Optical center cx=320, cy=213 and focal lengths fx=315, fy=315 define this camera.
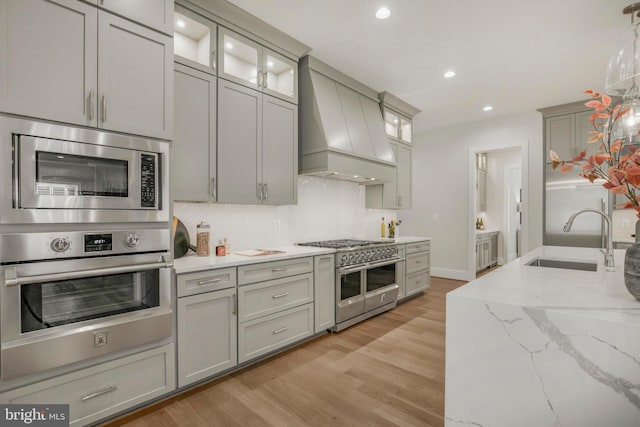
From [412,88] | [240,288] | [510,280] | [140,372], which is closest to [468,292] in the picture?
[510,280]

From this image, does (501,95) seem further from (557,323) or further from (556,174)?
(557,323)

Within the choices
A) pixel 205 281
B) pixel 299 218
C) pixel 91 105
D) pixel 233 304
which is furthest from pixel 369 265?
pixel 91 105

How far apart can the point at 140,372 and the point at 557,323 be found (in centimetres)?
218

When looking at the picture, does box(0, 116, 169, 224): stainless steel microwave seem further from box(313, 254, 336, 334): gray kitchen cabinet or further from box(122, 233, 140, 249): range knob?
box(313, 254, 336, 334): gray kitchen cabinet

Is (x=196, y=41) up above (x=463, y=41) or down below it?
below

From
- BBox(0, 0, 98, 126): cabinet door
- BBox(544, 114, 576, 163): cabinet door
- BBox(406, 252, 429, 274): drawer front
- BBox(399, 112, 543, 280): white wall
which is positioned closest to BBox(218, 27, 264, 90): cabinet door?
BBox(0, 0, 98, 126): cabinet door

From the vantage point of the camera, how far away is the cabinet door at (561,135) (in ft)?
15.7

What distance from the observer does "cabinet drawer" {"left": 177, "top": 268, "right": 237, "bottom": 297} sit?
2.13 m

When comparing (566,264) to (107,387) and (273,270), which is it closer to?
(273,270)

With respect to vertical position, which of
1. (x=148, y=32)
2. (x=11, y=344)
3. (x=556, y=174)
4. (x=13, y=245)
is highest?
(x=148, y=32)

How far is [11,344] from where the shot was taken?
1521 millimetres

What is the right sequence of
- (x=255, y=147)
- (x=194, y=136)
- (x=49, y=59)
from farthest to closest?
(x=255, y=147) → (x=194, y=136) → (x=49, y=59)

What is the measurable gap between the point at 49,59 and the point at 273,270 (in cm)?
194

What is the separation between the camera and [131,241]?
192cm
